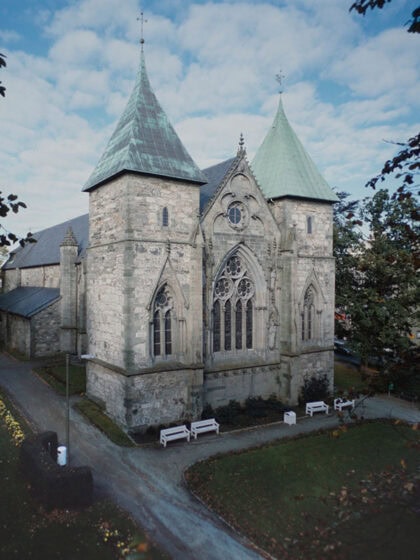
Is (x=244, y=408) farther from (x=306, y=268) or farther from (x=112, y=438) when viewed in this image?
(x=306, y=268)

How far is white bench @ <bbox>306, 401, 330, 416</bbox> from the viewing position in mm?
20500

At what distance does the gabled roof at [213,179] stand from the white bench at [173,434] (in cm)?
1038

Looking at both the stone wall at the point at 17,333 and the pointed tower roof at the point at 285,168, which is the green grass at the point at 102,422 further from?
the pointed tower roof at the point at 285,168

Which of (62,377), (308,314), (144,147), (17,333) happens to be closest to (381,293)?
(308,314)

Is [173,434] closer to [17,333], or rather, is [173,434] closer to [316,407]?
[316,407]

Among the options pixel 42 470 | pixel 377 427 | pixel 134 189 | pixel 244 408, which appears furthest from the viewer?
pixel 244 408

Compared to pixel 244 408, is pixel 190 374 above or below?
above

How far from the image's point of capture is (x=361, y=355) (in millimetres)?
27156

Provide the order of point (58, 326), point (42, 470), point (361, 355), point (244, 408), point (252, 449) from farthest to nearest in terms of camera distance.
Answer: point (58, 326)
point (361, 355)
point (244, 408)
point (252, 449)
point (42, 470)

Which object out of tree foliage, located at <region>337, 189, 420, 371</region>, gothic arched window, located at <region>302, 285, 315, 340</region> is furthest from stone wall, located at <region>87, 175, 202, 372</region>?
tree foliage, located at <region>337, 189, 420, 371</region>

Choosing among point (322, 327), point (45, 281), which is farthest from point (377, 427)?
point (45, 281)

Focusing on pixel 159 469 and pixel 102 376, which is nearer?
pixel 159 469

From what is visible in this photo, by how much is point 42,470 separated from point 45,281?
3074 centimetres

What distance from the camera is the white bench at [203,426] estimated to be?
1716 centimetres
